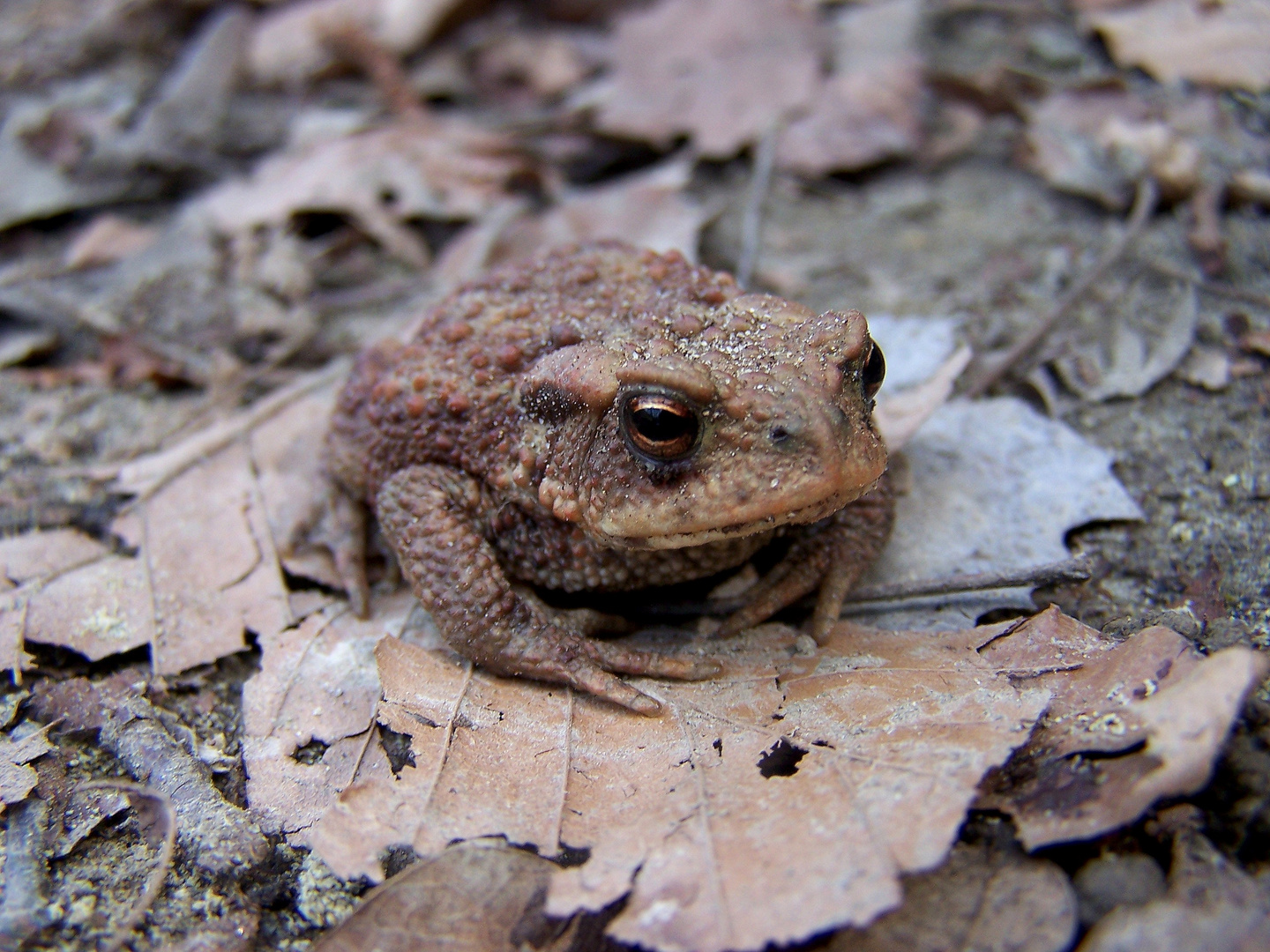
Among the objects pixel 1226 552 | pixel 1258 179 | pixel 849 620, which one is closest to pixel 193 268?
pixel 849 620

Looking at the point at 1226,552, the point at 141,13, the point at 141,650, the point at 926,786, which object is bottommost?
the point at 141,650

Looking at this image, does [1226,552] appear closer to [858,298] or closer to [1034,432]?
[1034,432]

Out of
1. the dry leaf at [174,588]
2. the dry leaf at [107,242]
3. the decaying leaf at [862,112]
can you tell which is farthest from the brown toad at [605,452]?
the dry leaf at [107,242]

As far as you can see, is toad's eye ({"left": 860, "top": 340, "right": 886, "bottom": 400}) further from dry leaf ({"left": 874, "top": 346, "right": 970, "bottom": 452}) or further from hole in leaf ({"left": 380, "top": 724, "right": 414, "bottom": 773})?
hole in leaf ({"left": 380, "top": 724, "right": 414, "bottom": 773})

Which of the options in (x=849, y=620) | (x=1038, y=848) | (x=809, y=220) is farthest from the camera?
(x=809, y=220)

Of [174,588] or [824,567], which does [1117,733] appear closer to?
[824,567]
